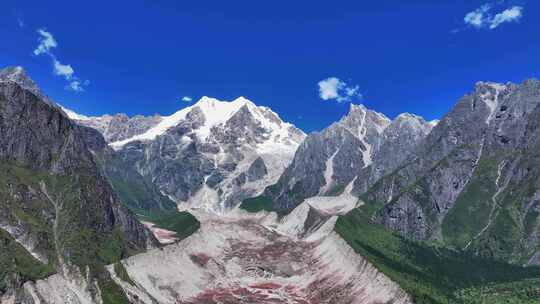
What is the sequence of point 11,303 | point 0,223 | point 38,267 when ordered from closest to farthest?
point 11,303
point 38,267
point 0,223

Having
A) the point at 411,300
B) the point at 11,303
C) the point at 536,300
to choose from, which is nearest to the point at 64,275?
the point at 11,303

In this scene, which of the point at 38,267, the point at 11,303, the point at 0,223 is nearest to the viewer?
the point at 11,303

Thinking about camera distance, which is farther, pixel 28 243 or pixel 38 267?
pixel 28 243

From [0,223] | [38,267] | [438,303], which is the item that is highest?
[0,223]

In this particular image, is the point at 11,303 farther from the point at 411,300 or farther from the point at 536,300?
the point at 536,300

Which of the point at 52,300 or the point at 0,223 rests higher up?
the point at 0,223

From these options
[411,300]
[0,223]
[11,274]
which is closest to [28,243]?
[0,223]

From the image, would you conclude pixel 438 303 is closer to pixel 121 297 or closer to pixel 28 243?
pixel 121 297

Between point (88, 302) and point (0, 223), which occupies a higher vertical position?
point (0, 223)

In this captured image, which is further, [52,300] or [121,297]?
[121,297]
